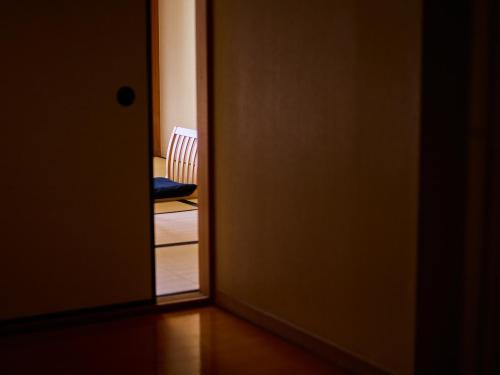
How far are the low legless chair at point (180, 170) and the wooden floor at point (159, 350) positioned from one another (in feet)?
8.93

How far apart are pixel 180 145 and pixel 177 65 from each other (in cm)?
136

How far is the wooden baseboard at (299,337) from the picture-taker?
2.68 metres

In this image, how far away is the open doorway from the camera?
3604 millimetres

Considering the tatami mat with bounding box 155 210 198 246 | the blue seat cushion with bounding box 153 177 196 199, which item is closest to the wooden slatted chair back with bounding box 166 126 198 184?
the blue seat cushion with bounding box 153 177 196 199

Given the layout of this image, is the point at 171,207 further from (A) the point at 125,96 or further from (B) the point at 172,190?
(A) the point at 125,96

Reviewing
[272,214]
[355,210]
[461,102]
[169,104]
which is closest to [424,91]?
[461,102]

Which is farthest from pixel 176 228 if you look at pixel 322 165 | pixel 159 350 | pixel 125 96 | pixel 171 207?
pixel 322 165

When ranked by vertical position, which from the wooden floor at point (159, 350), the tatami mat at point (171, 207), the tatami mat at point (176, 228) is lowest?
the wooden floor at point (159, 350)

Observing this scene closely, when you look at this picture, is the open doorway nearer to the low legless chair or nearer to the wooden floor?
the low legless chair

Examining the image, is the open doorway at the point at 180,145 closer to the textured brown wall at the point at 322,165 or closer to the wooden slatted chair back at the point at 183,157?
the wooden slatted chair back at the point at 183,157

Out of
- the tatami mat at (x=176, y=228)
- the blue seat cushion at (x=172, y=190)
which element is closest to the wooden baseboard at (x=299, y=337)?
the tatami mat at (x=176, y=228)

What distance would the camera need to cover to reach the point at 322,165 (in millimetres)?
2803

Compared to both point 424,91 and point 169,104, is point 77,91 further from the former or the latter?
point 169,104

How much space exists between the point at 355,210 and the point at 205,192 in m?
1.10
